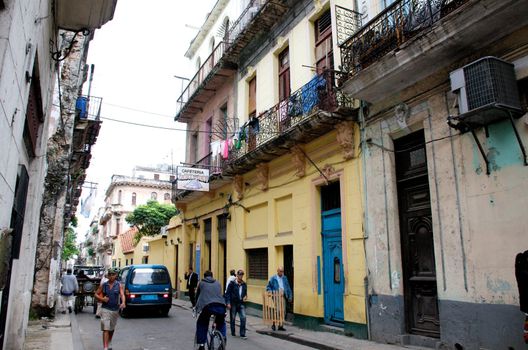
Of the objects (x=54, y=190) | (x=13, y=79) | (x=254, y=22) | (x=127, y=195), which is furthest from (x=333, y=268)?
(x=127, y=195)

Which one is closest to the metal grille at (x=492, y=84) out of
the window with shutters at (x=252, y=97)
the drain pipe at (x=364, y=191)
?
the drain pipe at (x=364, y=191)

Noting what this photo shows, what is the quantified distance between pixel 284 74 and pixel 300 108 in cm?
304

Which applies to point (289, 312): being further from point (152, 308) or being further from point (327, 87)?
point (327, 87)

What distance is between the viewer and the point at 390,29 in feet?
31.2

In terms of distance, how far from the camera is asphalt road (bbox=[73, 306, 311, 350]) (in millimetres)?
9992

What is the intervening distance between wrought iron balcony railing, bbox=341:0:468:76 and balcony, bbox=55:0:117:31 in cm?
525

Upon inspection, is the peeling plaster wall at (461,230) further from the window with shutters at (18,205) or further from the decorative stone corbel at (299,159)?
the window with shutters at (18,205)

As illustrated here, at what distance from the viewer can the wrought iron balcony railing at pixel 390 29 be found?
27.7 feet

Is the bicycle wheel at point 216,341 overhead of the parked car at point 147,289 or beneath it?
beneath

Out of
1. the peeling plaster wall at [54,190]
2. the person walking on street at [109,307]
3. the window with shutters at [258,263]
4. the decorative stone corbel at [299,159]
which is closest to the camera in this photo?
the person walking on street at [109,307]

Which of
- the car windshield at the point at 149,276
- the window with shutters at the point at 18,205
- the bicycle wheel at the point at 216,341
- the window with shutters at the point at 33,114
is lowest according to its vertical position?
the bicycle wheel at the point at 216,341

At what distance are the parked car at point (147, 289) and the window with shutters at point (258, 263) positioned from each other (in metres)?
3.00

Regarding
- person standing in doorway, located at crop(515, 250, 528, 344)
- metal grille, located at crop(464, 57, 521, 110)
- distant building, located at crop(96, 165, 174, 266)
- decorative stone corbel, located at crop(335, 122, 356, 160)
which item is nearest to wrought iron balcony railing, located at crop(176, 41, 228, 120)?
decorative stone corbel, located at crop(335, 122, 356, 160)

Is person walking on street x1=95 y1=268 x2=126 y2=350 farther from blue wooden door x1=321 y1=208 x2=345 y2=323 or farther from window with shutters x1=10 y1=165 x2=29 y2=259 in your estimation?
blue wooden door x1=321 y1=208 x2=345 y2=323
